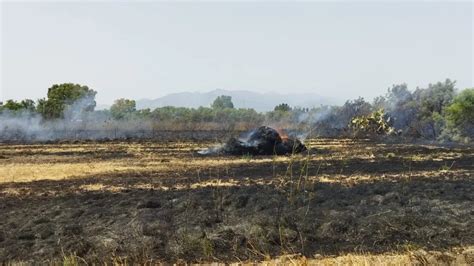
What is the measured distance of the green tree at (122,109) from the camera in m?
66.3

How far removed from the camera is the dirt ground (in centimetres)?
783

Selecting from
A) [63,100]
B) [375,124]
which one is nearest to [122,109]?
[63,100]

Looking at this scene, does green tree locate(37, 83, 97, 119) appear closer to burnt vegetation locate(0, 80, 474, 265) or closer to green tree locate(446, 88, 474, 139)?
burnt vegetation locate(0, 80, 474, 265)

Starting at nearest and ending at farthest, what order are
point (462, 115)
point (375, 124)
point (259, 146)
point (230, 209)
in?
point (230, 209) → point (259, 146) → point (462, 115) → point (375, 124)

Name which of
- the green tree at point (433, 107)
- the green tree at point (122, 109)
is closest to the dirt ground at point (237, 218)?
the green tree at point (433, 107)

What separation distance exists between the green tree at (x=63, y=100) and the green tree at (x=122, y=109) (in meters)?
3.43

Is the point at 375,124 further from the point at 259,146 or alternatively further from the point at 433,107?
the point at 259,146

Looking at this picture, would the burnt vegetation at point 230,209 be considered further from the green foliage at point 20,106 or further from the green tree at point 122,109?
the green tree at point 122,109

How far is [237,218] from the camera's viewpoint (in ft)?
31.1

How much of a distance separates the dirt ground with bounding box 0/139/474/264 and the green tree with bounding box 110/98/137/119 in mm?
Answer: 50777

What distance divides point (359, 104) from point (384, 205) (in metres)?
49.7

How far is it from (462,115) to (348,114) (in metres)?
22.0

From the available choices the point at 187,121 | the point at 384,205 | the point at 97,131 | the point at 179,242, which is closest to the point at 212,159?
the point at 384,205

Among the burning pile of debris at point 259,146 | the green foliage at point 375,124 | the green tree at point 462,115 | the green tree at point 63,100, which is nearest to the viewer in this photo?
the burning pile of debris at point 259,146
